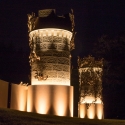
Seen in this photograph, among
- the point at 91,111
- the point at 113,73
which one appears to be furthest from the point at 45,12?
the point at 113,73

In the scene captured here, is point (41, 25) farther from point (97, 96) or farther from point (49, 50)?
point (97, 96)

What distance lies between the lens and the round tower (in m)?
14.5

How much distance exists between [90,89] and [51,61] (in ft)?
13.2

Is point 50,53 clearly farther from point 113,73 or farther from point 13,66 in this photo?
point 13,66

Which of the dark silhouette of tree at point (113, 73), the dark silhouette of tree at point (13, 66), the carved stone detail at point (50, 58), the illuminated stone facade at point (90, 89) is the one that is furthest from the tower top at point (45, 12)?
the dark silhouette of tree at point (13, 66)

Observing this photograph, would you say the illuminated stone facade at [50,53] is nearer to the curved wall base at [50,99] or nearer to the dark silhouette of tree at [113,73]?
the curved wall base at [50,99]

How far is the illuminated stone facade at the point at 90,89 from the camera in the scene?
1725cm

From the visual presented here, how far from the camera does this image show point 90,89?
1794 centimetres

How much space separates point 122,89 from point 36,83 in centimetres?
1192

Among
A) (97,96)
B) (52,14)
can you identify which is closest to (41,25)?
(52,14)

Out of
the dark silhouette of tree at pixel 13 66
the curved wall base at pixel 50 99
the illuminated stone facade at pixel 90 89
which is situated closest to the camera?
the curved wall base at pixel 50 99

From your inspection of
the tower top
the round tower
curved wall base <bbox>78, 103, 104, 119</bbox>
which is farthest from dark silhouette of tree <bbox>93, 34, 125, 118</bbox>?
the tower top

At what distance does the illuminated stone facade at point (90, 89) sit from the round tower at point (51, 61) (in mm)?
2487

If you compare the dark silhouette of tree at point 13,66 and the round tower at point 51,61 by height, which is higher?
the dark silhouette of tree at point 13,66
